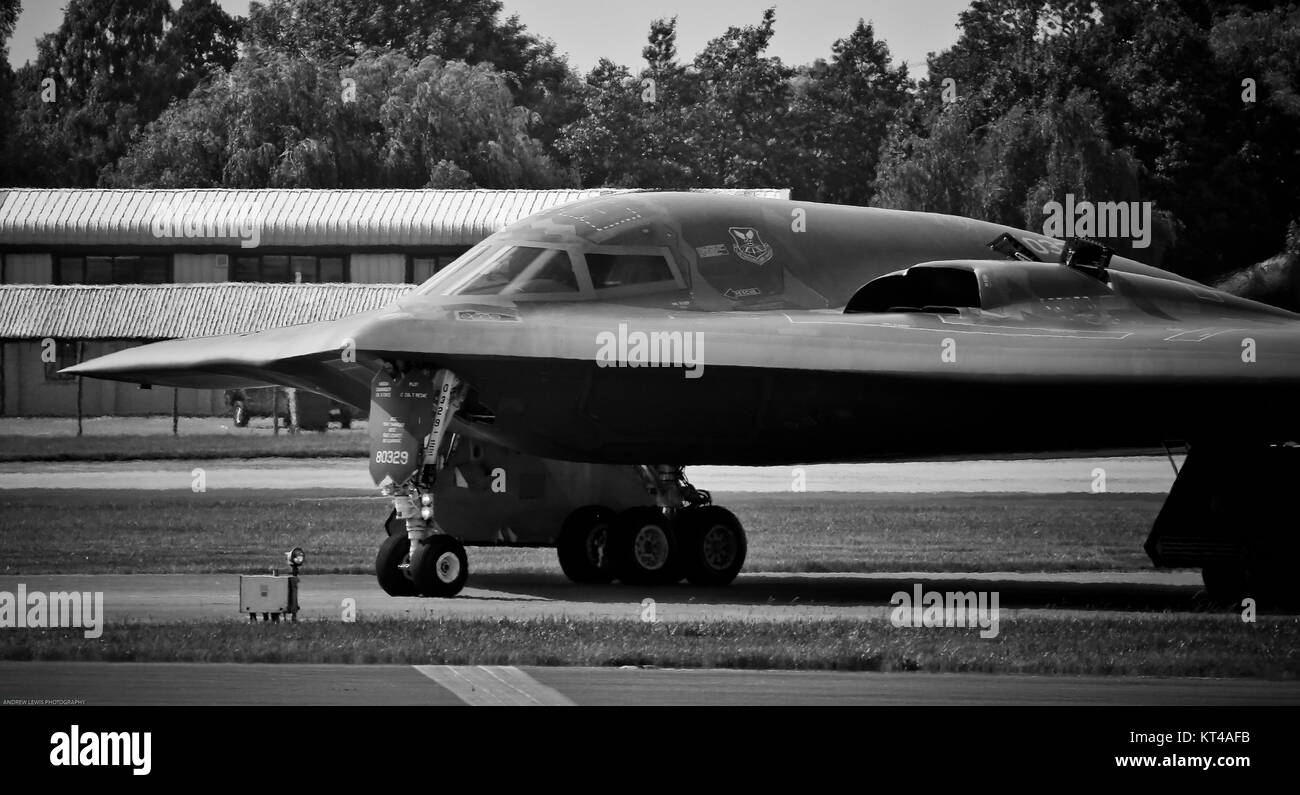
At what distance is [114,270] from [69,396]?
14.1 feet

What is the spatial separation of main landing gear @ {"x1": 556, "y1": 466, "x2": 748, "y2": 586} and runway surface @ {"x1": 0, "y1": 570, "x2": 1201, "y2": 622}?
29 centimetres

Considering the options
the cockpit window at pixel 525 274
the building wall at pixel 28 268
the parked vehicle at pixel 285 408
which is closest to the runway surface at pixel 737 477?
the parked vehicle at pixel 285 408

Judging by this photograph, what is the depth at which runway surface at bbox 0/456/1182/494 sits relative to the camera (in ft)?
115

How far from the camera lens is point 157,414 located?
56.6 metres

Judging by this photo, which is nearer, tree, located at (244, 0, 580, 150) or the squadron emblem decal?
the squadron emblem decal

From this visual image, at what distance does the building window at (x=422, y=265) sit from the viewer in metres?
53.0

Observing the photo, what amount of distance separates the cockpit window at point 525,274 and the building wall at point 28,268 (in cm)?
4316

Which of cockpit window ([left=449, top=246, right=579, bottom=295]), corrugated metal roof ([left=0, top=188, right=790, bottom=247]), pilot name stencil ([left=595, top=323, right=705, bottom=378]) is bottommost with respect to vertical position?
pilot name stencil ([left=595, top=323, right=705, bottom=378])

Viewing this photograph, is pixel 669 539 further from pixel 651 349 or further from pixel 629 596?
pixel 651 349

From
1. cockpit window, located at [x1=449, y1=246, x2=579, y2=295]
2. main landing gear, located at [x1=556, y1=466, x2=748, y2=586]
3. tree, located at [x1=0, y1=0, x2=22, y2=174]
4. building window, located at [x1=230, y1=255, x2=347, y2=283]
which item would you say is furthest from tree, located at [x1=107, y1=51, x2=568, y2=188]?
cockpit window, located at [x1=449, y1=246, x2=579, y2=295]

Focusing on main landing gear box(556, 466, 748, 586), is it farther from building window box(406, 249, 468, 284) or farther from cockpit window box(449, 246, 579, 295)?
building window box(406, 249, 468, 284)

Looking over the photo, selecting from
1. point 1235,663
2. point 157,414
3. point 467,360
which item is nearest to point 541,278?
point 467,360

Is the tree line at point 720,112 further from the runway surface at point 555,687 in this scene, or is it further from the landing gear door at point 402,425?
the runway surface at point 555,687
